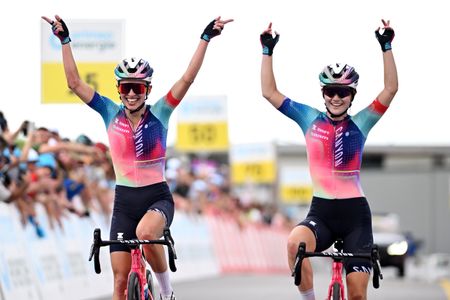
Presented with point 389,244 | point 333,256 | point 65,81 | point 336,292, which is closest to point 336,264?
point 333,256

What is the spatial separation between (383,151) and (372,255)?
78030 millimetres

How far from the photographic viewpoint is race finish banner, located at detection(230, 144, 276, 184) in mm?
46750

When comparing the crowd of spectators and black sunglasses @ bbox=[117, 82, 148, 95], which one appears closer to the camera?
black sunglasses @ bbox=[117, 82, 148, 95]

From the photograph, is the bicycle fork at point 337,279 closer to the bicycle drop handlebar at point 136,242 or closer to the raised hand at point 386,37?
the bicycle drop handlebar at point 136,242

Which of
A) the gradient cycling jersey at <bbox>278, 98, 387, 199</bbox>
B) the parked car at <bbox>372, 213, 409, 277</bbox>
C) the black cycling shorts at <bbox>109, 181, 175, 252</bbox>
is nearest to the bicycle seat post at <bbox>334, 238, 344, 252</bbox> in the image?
the gradient cycling jersey at <bbox>278, 98, 387, 199</bbox>

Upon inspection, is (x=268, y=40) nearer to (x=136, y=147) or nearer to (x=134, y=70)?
(x=134, y=70)

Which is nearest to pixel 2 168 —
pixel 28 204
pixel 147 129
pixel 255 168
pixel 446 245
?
pixel 28 204

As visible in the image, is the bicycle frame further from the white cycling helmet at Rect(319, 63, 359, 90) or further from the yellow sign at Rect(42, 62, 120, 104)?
the yellow sign at Rect(42, 62, 120, 104)

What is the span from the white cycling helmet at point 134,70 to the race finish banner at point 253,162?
3419 cm

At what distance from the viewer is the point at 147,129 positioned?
1248 centimetres

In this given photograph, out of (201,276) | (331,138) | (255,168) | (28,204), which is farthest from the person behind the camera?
(255,168)

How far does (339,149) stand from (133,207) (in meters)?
1.88

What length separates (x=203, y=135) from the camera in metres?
37.8

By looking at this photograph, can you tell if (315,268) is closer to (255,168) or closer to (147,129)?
(255,168)
